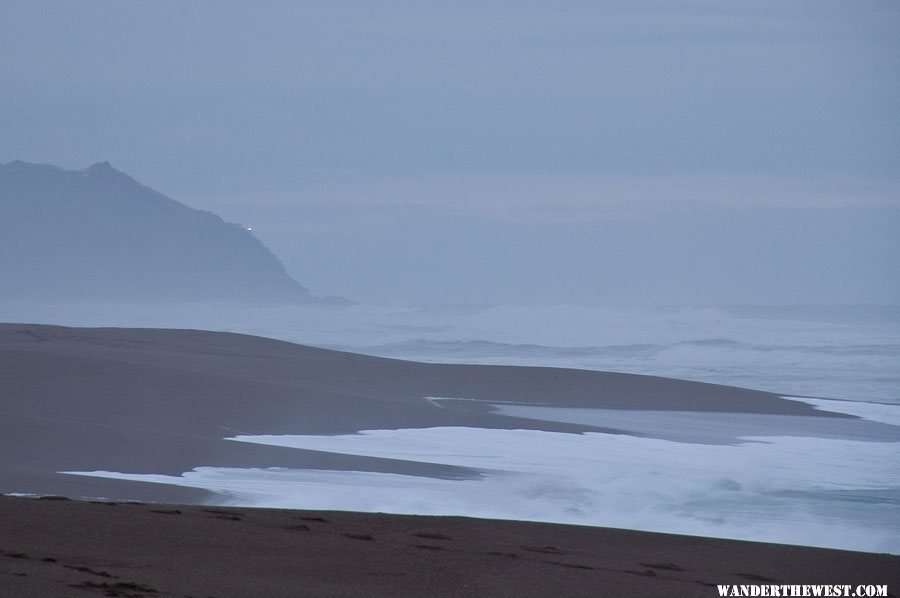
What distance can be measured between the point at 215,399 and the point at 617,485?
17.0 feet

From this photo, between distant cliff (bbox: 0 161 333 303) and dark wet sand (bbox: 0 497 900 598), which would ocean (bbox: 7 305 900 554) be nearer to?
dark wet sand (bbox: 0 497 900 598)

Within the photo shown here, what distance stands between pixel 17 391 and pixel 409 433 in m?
4.04

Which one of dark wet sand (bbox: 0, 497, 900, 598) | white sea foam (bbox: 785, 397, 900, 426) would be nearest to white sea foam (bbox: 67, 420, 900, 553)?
dark wet sand (bbox: 0, 497, 900, 598)

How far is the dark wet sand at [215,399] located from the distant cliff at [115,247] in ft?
268

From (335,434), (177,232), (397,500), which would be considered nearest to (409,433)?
(335,434)

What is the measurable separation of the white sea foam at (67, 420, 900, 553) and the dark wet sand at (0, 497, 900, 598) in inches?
39.6

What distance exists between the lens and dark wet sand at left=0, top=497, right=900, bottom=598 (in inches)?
182

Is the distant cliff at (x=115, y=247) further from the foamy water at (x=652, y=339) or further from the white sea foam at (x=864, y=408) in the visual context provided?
the white sea foam at (x=864, y=408)

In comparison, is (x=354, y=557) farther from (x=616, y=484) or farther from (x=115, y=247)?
(x=115, y=247)

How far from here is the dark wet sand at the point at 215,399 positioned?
339 inches

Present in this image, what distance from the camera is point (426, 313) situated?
50.4 metres

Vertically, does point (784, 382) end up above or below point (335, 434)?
above

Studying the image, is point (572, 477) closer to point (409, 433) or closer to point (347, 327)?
point (409, 433)

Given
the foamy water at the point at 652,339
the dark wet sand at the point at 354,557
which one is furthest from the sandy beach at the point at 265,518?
the foamy water at the point at 652,339
